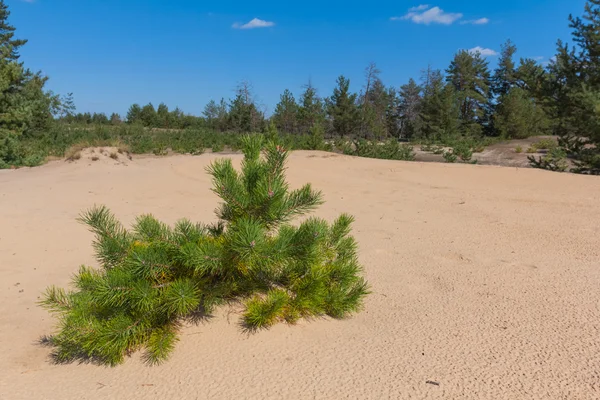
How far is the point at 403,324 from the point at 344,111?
3329 cm

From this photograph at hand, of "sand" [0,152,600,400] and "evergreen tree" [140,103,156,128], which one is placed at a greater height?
"evergreen tree" [140,103,156,128]

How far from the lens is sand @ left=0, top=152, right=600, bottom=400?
2227 millimetres

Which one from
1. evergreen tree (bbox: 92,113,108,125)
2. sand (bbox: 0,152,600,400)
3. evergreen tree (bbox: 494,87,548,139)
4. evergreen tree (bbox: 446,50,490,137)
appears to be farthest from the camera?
evergreen tree (bbox: 92,113,108,125)

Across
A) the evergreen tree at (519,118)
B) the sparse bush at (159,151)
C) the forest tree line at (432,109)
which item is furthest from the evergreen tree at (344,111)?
the sparse bush at (159,151)

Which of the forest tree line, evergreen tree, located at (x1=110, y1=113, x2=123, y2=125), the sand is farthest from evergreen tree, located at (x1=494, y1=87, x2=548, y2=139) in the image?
evergreen tree, located at (x1=110, y1=113, x2=123, y2=125)

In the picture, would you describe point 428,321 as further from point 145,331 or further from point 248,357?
point 145,331

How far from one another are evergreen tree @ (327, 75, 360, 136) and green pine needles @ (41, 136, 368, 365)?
3290 centimetres

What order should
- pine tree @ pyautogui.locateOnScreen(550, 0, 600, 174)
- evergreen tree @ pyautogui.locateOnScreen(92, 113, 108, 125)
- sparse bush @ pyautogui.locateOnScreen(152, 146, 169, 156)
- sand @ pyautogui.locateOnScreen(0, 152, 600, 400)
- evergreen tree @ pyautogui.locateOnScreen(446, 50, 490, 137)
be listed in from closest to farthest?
sand @ pyautogui.locateOnScreen(0, 152, 600, 400) → pine tree @ pyautogui.locateOnScreen(550, 0, 600, 174) → sparse bush @ pyautogui.locateOnScreen(152, 146, 169, 156) → evergreen tree @ pyautogui.locateOnScreen(446, 50, 490, 137) → evergreen tree @ pyautogui.locateOnScreen(92, 113, 108, 125)

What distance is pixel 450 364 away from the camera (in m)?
2.37

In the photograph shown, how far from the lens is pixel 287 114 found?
1491 inches

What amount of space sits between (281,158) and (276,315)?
39.8 inches

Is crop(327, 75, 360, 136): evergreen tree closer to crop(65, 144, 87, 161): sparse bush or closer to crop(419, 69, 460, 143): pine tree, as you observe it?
crop(419, 69, 460, 143): pine tree

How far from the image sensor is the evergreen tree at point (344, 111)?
34.9m

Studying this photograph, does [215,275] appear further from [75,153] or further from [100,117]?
[100,117]
